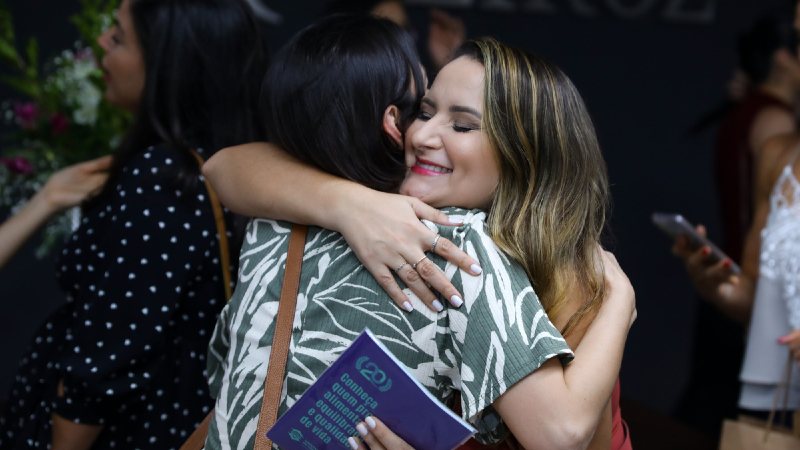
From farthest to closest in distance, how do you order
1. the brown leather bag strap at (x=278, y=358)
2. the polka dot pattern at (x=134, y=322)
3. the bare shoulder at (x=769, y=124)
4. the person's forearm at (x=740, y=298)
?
the bare shoulder at (x=769, y=124) < the person's forearm at (x=740, y=298) < the polka dot pattern at (x=134, y=322) < the brown leather bag strap at (x=278, y=358)

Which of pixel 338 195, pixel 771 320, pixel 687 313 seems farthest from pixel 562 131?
pixel 687 313

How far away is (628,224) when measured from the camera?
434cm

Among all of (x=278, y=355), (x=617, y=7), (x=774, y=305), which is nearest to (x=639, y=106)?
(x=617, y=7)

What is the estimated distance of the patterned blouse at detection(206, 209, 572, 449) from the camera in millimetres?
1029

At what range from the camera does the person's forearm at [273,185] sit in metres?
1.20

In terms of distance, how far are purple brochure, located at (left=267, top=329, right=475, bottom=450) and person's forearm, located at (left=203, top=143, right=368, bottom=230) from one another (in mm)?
273

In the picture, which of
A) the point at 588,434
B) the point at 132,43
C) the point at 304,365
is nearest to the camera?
the point at 588,434

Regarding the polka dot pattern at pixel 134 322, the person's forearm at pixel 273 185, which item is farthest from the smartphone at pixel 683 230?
the polka dot pattern at pixel 134 322

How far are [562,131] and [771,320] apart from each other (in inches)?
47.2

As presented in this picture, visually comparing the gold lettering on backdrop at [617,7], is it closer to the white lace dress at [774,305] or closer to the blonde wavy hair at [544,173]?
the white lace dress at [774,305]

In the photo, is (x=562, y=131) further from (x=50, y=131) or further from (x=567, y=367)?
(x=50, y=131)

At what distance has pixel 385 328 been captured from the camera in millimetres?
1096

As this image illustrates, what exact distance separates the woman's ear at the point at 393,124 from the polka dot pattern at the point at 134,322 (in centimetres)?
51

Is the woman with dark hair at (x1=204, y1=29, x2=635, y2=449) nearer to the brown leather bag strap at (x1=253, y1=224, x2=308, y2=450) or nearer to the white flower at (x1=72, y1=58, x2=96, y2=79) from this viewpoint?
the brown leather bag strap at (x1=253, y1=224, x2=308, y2=450)
